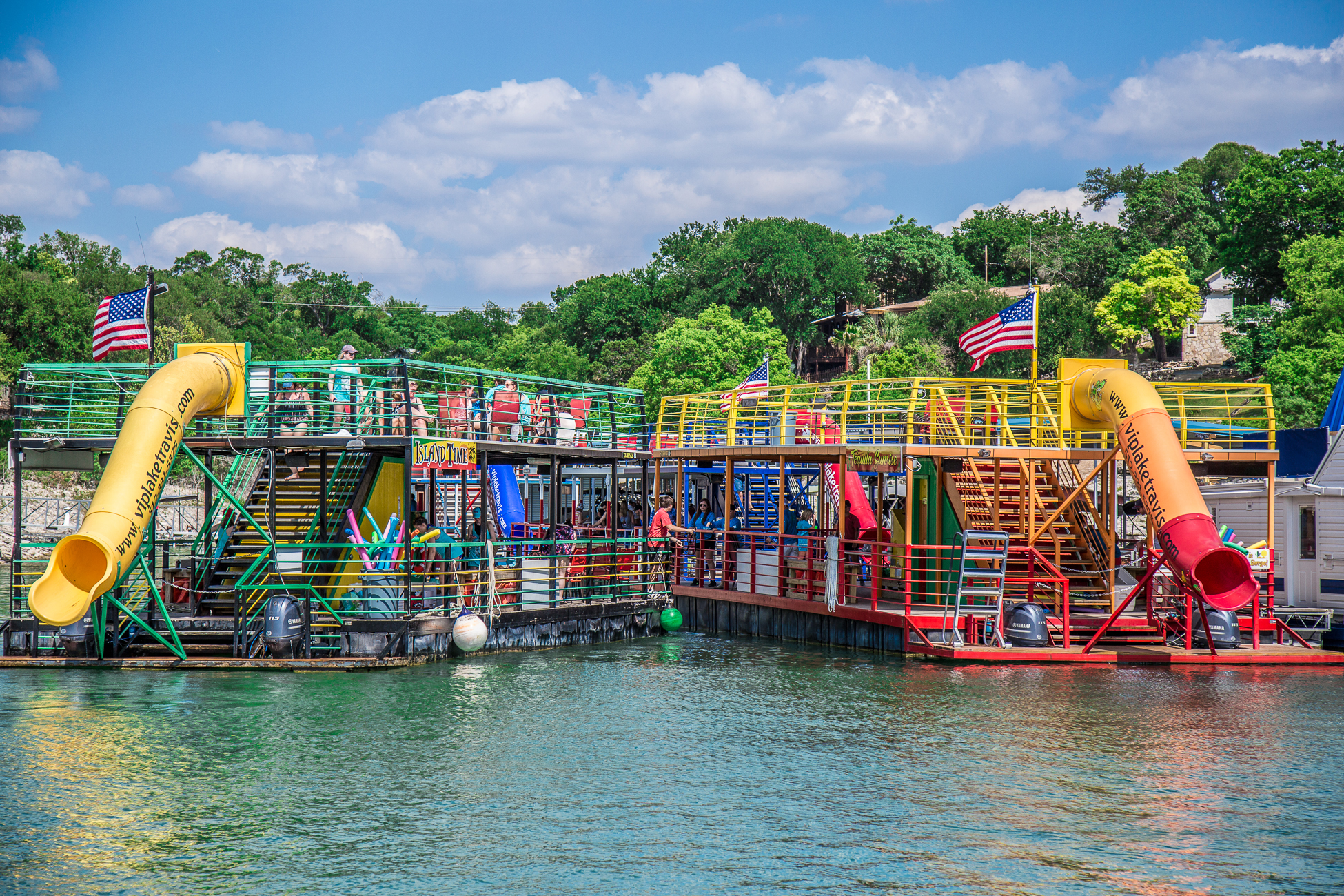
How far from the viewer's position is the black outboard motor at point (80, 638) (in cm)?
1978

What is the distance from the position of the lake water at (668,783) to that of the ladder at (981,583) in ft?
4.54

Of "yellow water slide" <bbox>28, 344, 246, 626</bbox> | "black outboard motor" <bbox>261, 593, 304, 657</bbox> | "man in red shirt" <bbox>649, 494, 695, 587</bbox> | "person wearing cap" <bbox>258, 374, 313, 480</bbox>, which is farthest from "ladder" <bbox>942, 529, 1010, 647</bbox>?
"yellow water slide" <bbox>28, 344, 246, 626</bbox>

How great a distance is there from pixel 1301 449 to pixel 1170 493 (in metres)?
15.0

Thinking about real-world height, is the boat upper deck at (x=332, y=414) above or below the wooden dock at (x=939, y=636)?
above

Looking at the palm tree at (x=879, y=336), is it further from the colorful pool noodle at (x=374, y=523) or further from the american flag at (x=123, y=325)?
the american flag at (x=123, y=325)

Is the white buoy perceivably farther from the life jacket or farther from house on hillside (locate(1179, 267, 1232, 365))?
house on hillside (locate(1179, 267, 1232, 365))

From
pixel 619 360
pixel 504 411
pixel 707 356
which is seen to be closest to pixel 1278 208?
pixel 707 356

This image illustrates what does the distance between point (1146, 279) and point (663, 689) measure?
63560mm

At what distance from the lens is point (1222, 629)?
21.6 m

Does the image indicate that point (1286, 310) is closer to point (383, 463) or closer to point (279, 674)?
point (383, 463)

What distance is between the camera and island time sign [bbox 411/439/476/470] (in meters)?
20.0

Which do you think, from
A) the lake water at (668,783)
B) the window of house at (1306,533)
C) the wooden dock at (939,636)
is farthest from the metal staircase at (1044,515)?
the window of house at (1306,533)

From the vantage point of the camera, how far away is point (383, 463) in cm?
2295

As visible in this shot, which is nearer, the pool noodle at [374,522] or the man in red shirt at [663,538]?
the pool noodle at [374,522]
